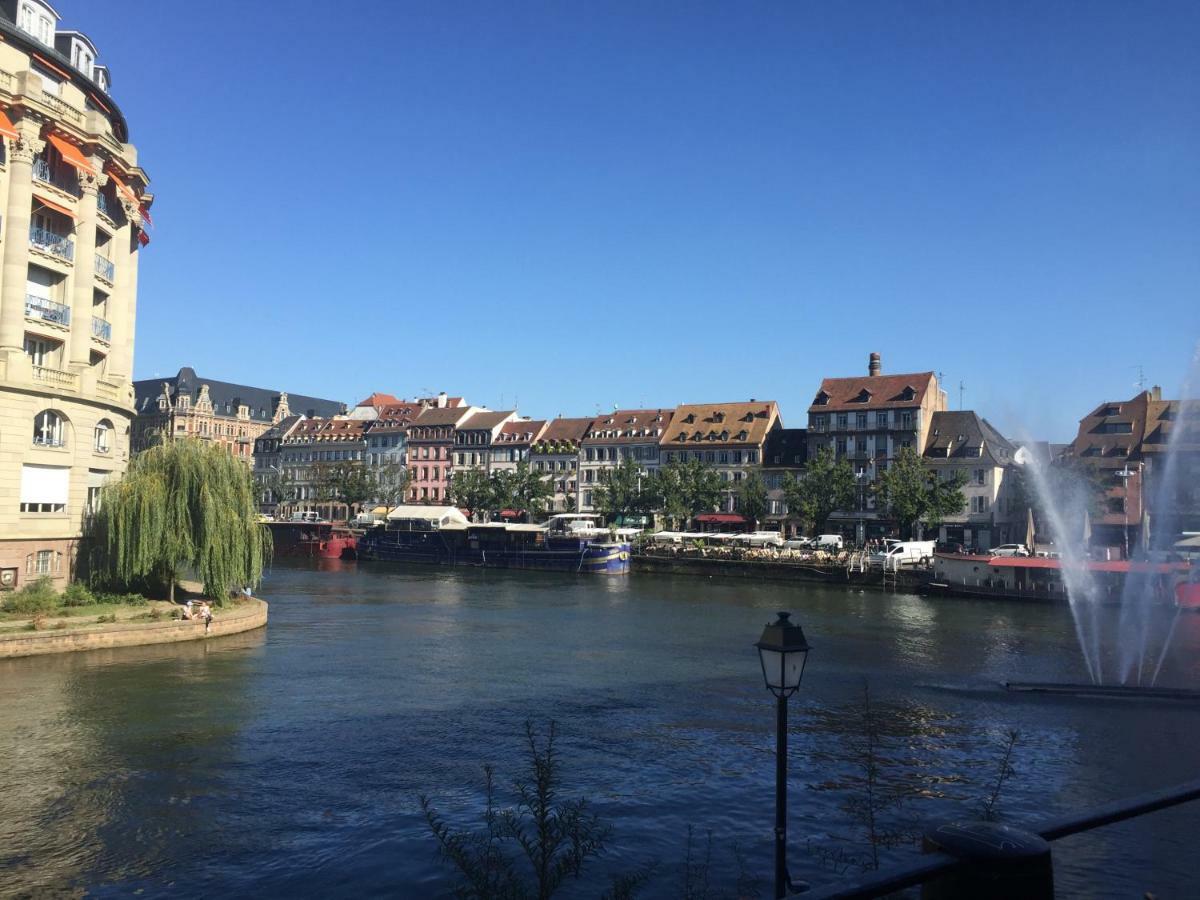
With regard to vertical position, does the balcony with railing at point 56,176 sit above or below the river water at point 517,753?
above

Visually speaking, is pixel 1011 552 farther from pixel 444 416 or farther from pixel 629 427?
pixel 444 416

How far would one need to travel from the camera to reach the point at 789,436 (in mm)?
113062

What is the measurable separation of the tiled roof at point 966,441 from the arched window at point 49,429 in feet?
269

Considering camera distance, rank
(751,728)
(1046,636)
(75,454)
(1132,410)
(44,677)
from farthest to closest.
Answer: (1132,410), (1046,636), (75,454), (44,677), (751,728)

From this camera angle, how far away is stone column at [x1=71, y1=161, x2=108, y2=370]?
45.6 metres

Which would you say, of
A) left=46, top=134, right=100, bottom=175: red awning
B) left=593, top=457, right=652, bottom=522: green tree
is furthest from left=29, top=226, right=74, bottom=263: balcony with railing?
left=593, top=457, right=652, bottom=522: green tree

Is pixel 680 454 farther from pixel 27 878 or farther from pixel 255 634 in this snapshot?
pixel 27 878

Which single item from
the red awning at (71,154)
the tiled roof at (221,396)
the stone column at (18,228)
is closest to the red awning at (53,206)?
the stone column at (18,228)

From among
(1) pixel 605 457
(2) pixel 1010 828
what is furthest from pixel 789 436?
(2) pixel 1010 828

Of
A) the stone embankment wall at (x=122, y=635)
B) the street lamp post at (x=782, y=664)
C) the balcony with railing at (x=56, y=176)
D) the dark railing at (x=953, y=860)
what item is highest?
the balcony with railing at (x=56, y=176)

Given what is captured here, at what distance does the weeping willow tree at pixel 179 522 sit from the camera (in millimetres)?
42875

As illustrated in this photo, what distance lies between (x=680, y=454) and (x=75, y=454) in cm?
8168

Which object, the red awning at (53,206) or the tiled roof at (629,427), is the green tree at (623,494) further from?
the red awning at (53,206)

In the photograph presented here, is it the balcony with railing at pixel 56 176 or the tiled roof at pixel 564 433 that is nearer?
the balcony with railing at pixel 56 176
